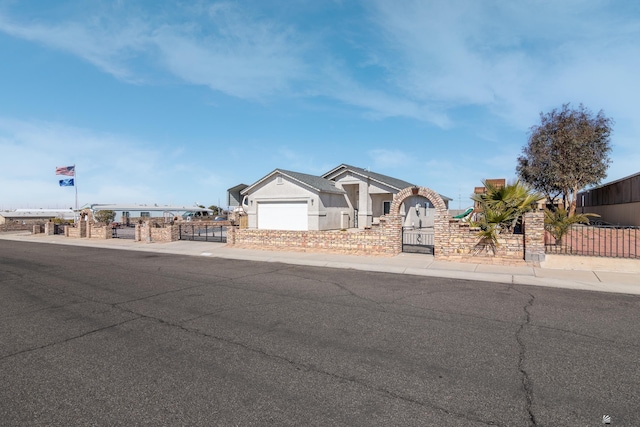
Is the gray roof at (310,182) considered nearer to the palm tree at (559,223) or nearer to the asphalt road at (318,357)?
the palm tree at (559,223)

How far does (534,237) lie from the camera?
42.3ft

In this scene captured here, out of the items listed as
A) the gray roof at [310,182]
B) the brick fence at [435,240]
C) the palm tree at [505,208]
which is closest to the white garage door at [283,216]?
the gray roof at [310,182]

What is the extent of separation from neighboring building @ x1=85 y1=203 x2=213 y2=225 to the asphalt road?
146 ft

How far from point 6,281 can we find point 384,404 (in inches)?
471

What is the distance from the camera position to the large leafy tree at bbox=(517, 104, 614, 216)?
29703 mm

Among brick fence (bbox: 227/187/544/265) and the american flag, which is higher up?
the american flag

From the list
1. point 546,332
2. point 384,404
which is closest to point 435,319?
point 546,332

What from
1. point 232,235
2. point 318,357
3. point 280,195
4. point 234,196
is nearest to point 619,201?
point 280,195

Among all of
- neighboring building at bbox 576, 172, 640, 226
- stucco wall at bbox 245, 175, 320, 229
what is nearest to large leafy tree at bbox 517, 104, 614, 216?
neighboring building at bbox 576, 172, 640, 226

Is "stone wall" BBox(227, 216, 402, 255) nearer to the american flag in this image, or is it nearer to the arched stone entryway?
the arched stone entryway

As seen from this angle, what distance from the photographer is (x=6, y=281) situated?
10742 millimetres

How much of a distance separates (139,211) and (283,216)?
110ft

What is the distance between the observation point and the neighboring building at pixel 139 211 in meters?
49.3

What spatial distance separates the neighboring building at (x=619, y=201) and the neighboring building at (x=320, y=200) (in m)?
15.1
